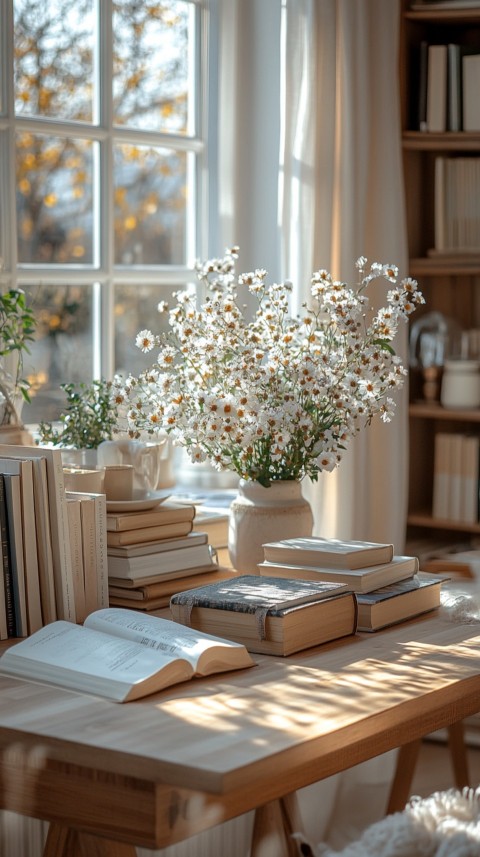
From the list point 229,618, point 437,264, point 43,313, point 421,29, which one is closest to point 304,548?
point 229,618

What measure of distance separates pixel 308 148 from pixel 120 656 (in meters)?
1.93

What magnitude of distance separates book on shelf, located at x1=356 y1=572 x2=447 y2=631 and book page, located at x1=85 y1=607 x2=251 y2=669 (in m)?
0.28

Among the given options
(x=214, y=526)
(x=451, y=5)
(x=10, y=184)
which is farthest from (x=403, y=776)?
(x=451, y=5)

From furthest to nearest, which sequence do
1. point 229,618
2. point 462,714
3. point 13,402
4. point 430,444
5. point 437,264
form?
1. point 430,444
2. point 437,264
3. point 13,402
4. point 229,618
5. point 462,714

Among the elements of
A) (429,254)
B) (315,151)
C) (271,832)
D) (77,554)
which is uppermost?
(315,151)

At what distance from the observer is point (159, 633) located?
162 cm

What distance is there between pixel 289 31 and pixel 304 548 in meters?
1.70

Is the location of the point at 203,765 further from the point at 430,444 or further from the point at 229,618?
the point at 430,444

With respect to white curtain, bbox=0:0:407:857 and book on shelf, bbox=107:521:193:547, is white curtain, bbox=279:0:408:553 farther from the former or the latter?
book on shelf, bbox=107:521:193:547

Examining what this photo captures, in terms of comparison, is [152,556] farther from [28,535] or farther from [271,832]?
[271,832]

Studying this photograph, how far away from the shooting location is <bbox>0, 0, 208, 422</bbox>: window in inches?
111

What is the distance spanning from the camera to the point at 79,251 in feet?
9.93

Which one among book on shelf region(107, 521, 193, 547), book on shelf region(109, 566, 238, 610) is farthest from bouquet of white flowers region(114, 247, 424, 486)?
book on shelf region(109, 566, 238, 610)

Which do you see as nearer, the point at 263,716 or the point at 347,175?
the point at 263,716
